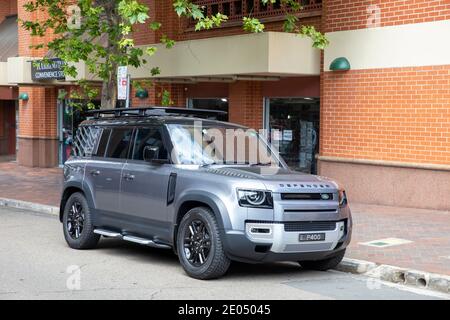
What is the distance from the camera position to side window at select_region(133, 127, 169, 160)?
334 inches

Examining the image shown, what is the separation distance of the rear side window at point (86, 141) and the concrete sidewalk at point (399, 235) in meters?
3.98

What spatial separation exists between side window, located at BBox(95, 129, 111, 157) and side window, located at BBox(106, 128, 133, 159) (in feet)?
0.31

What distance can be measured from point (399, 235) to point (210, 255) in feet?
13.2

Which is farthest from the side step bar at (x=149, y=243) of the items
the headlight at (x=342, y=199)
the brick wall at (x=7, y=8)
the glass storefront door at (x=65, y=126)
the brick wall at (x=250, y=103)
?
the brick wall at (x=7, y=8)

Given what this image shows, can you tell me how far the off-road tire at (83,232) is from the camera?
948 cm

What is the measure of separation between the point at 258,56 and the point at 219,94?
3.97 m

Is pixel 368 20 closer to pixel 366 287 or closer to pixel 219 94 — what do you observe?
pixel 219 94

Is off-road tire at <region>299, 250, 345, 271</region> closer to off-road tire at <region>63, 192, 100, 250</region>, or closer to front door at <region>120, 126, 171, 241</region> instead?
front door at <region>120, 126, 171, 241</region>

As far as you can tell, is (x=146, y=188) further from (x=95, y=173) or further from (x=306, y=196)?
(x=306, y=196)

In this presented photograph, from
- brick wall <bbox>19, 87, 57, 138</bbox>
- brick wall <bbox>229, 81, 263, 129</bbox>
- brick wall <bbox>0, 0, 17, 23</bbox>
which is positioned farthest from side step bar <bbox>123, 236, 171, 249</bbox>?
brick wall <bbox>0, 0, 17, 23</bbox>

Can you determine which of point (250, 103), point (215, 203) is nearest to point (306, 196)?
point (215, 203)

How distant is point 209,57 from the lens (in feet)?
51.9

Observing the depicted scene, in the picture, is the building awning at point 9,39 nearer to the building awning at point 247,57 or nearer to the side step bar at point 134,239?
the building awning at point 247,57

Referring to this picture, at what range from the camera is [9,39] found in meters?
26.6
